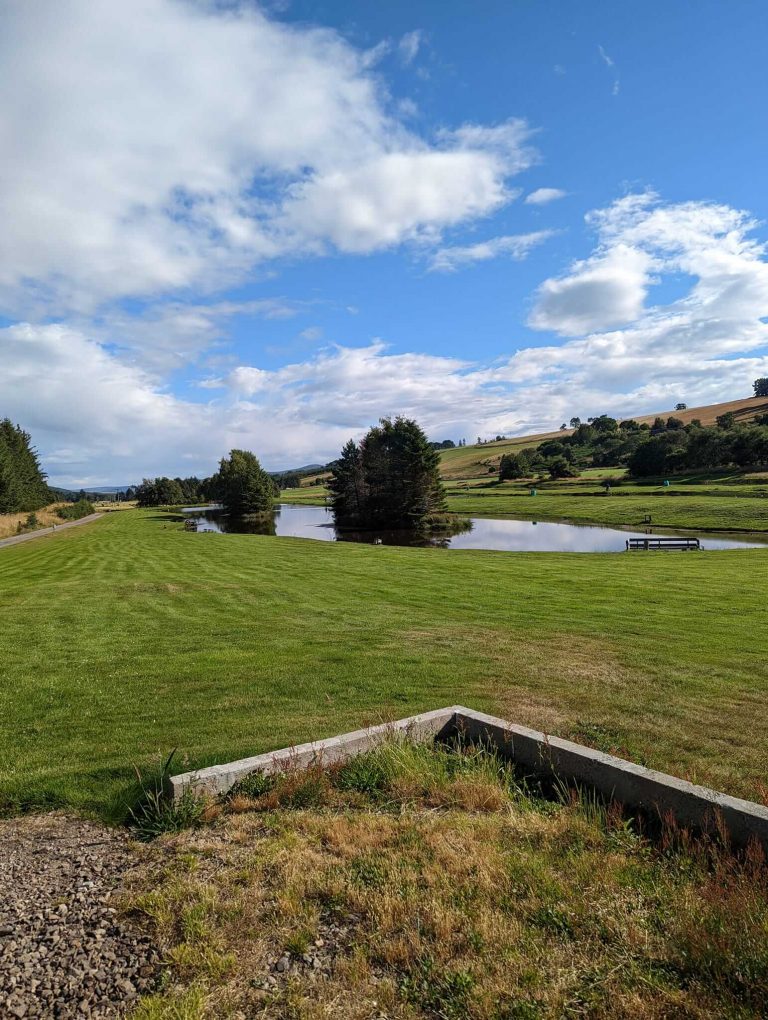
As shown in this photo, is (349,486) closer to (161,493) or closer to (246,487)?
(246,487)

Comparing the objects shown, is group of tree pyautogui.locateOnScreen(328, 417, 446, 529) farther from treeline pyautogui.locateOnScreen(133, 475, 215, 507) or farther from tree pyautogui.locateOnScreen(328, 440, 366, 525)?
treeline pyautogui.locateOnScreen(133, 475, 215, 507)

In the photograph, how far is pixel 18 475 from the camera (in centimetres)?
6206

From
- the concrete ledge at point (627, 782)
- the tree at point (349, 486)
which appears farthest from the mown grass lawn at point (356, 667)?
the tree at point (349, 486)

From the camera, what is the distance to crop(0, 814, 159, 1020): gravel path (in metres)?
2.94

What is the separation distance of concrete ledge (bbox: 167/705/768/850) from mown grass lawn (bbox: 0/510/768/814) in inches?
26.1

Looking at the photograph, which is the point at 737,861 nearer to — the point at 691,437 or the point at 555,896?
the point at 555,896

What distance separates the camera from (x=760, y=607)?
14.3m

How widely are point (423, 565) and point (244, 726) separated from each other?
20.2 metres

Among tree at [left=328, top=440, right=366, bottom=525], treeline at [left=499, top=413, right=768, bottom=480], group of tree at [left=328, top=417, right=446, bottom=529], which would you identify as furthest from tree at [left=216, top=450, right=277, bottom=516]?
treeline at [left=499, top=413, right=768, bottom=480]

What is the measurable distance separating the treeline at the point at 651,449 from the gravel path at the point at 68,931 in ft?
315

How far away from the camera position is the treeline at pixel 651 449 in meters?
86.1

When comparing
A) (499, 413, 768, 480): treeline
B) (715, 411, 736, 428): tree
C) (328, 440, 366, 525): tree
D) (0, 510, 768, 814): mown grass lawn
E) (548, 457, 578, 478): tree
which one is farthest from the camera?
(548, 457, 578, 478): tree

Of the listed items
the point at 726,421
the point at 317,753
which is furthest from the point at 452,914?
the point at 726,421

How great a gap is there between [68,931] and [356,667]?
6.11 metres
